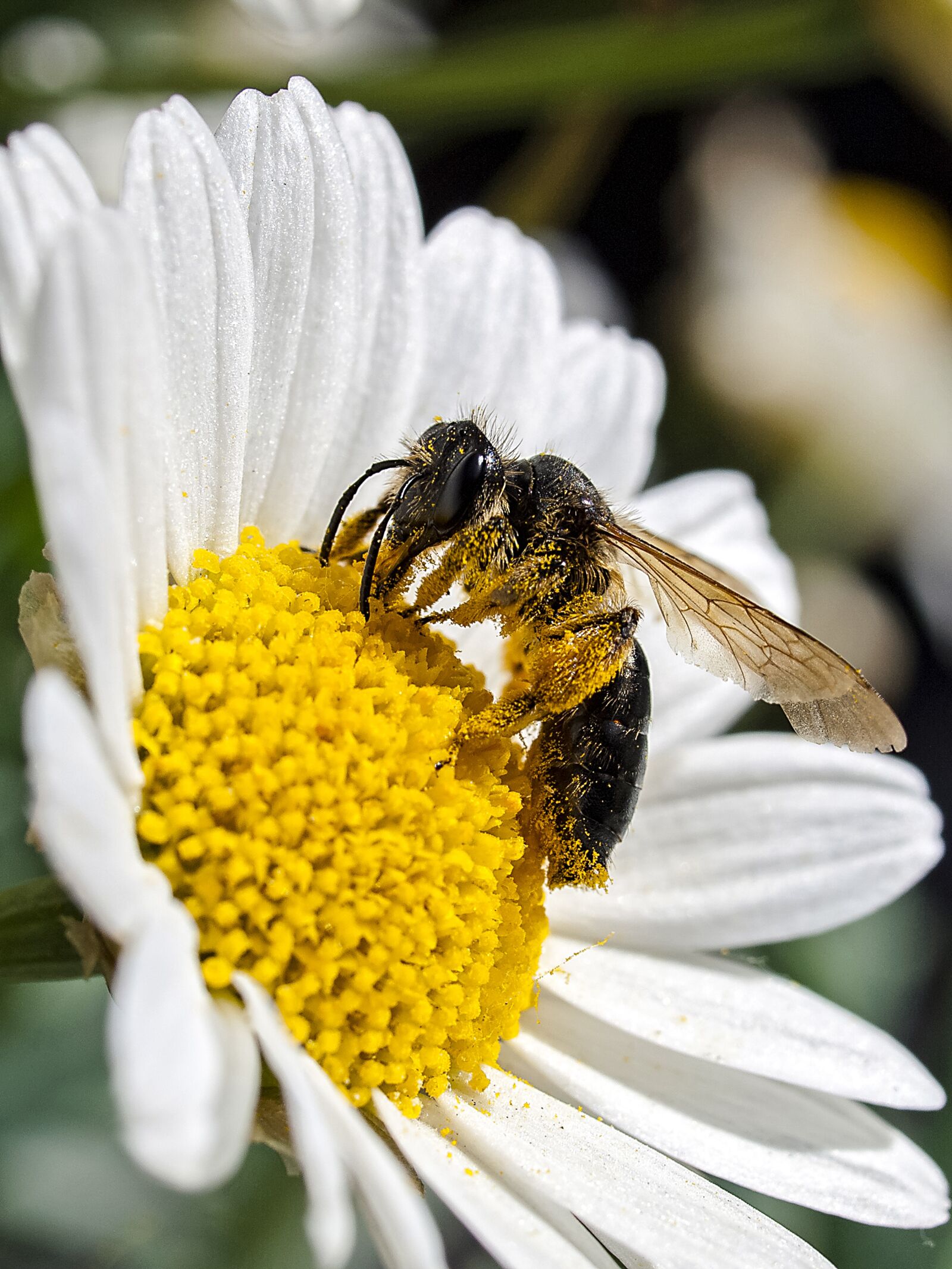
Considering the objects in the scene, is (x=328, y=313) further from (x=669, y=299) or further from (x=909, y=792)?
(x=669, y=299)

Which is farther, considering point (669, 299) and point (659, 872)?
point (669, 299)

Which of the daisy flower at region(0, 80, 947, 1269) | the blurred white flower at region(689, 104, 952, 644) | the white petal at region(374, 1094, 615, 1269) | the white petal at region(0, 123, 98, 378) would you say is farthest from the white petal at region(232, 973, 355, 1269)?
the blurred white flower at region(689, 104, 952, 644)

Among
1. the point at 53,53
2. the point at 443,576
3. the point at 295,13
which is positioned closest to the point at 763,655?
the point at 443,576

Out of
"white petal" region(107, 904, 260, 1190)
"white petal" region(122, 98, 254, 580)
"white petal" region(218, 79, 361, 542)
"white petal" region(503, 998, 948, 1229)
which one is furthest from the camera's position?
"white petal" region(503, 998, 948, 1229)

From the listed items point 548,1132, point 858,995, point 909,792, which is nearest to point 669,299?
point 858,995

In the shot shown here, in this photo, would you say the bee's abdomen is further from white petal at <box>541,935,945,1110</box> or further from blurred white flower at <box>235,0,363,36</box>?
blurred white flower at <box>235,0,363,36</box>

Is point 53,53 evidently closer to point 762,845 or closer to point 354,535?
point 354,535
